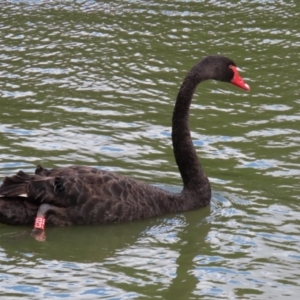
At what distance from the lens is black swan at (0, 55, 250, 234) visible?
361 inches

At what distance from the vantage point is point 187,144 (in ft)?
33.7

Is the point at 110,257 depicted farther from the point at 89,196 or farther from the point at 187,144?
the point at 187,144

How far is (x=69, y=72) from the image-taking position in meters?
14.2

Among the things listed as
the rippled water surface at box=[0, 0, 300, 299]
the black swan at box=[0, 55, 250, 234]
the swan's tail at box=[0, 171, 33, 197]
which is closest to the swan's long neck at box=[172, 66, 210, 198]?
the black swan at box=[0, 55, 250, 234]

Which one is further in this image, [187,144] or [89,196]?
[187,144]

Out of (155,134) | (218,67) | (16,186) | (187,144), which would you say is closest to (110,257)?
(16,186)

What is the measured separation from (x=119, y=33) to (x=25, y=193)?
742 centimetres

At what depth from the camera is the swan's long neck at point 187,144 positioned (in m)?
10.2

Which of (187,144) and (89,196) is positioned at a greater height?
(187,144)

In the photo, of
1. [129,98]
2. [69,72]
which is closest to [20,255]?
[129,98]

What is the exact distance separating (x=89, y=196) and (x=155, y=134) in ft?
8.80

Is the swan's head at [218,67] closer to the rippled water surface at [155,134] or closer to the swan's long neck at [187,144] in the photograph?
the swan's long neck at [187,144]

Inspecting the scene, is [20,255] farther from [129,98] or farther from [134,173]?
[129,98]

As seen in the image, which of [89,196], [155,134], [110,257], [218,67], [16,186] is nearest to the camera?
[110,257]
